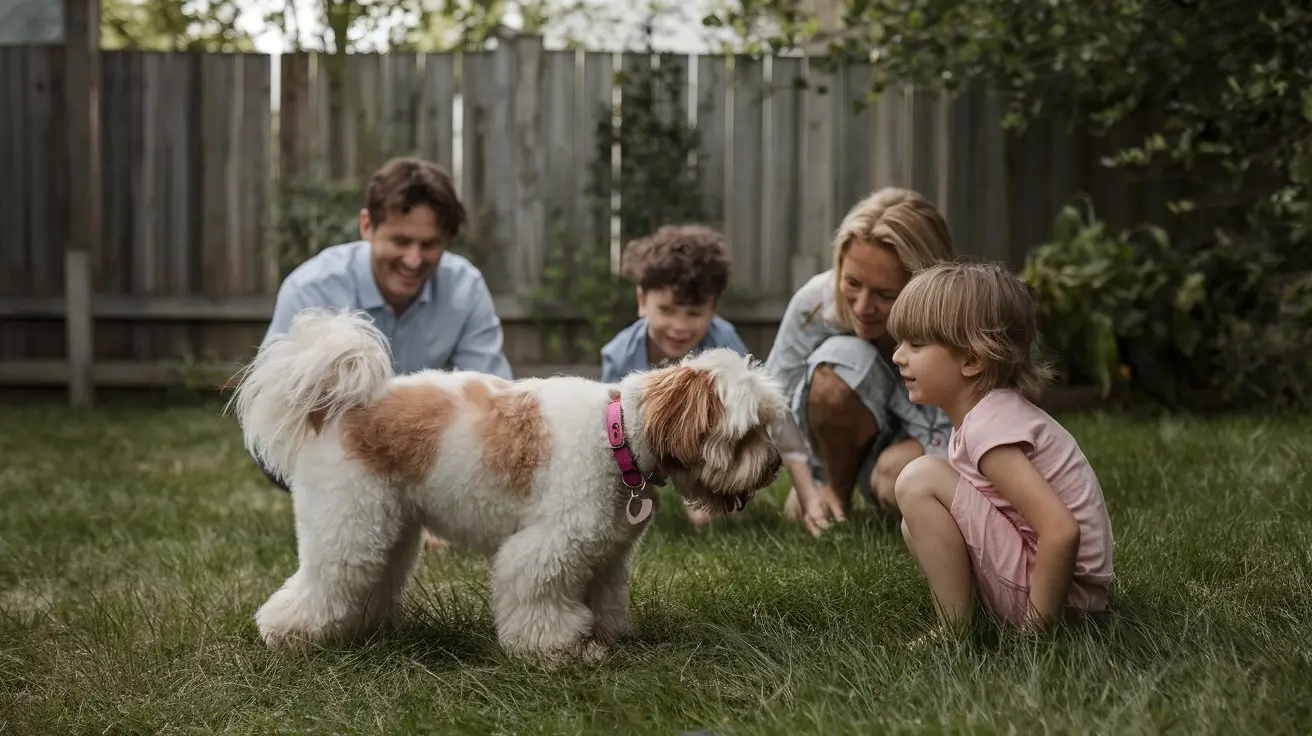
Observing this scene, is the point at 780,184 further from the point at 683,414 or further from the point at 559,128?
the point at 683,414

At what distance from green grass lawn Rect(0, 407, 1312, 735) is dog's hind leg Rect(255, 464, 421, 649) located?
0.08 metres

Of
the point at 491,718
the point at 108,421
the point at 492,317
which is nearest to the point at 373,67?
the point at 108,421

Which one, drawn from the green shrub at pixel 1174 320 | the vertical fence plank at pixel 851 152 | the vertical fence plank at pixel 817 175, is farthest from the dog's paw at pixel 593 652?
the vertical fence plank at pixel 851 152

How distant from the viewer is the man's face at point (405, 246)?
458cm

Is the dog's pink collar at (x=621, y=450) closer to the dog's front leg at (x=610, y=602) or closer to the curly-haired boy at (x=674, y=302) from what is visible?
the dog's front leg at (x=610, y=602)

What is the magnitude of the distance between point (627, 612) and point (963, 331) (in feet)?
3.83

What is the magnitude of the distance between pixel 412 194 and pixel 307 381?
1.62 metres

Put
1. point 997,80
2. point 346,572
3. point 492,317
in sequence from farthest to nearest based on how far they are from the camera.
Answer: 1. point 997,80
2. point 492,317
3. point 346,572

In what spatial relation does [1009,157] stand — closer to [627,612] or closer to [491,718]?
[627,612]

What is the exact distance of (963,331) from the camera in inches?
114

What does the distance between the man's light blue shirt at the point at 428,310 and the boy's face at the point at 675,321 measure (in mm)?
651

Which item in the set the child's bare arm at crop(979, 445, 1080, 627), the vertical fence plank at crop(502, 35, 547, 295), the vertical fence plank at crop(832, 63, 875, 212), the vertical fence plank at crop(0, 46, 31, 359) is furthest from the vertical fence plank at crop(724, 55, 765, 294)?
the child's bare arm at crop(979, 445, 1080, 627)

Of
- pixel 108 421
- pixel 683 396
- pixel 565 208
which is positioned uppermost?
pixel 565 208

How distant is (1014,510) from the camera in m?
2.85
